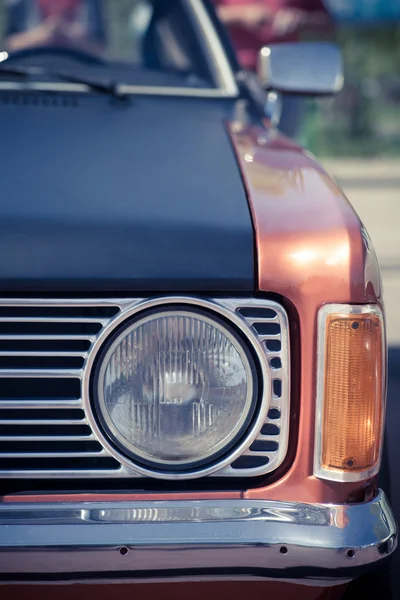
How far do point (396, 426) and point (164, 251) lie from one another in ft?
6.99

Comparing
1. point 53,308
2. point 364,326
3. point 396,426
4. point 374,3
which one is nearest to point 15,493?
point 53,308

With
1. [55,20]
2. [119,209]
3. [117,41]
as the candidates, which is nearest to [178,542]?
[119,209]

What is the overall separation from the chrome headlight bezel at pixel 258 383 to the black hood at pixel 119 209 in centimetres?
3

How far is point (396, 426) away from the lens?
10.9 ft

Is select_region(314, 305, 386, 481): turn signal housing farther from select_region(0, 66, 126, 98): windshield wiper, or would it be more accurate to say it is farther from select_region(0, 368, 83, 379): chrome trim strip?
select_region(0, 66, 126, 98): windshield wiper

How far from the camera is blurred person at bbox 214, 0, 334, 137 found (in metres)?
5.26

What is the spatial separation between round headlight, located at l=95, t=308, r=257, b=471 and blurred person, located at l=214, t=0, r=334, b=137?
3.47m

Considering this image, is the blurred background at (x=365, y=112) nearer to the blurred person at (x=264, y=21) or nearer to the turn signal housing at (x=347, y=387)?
the blurred person at (x=264, y=21)

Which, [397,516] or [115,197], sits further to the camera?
[397,516]

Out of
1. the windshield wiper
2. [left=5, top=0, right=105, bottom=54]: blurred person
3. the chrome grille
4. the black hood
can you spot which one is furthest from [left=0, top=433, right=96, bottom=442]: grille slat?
[left=5, top=0, right=105, bottom=54]: blurred person

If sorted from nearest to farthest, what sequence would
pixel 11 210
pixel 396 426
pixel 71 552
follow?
pixel 71 552
pixel 11 210
pixel 396 426

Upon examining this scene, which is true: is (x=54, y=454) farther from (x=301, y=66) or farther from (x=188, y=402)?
(x=301, y=66)

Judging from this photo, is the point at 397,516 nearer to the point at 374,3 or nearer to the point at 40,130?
the point at 40,130

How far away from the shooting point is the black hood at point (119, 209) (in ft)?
4.64
